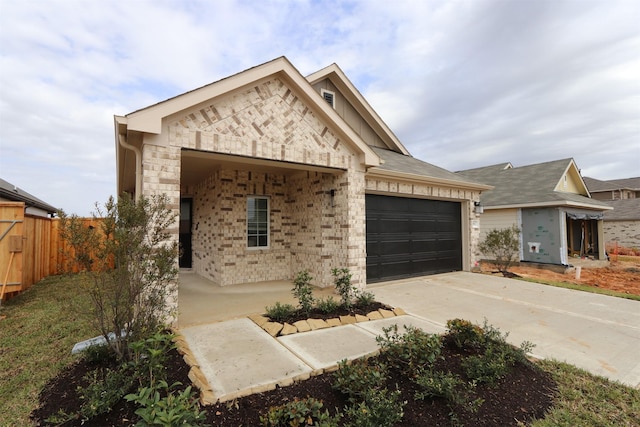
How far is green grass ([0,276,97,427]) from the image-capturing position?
2.68m

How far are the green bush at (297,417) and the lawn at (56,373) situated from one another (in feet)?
6.19

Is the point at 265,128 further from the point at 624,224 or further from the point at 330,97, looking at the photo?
the point at 624,224

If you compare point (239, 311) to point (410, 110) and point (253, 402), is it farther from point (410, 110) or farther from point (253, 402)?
point (410, 110)

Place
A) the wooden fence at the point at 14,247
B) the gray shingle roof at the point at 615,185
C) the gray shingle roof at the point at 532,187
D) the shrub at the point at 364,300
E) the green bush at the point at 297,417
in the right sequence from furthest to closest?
the gray shingle roof at the point at 615,185 → the gray shingle roof at the point at 532,187 → the wooden fence at the point at 14,247 → the shrub at the point at 364,300 → the green bush at the point at 297,417

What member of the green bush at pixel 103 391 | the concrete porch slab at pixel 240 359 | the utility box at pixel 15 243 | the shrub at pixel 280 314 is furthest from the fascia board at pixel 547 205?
the utility box at pixel 15 243

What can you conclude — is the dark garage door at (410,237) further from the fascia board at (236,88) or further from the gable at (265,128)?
the gable at (265,128)

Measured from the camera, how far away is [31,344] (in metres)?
3.97

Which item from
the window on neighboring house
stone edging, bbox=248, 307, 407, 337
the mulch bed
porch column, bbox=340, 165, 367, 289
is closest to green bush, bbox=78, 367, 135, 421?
the mulch bed

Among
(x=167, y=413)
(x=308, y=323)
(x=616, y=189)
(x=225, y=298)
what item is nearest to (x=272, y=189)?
(x=225, y=298)

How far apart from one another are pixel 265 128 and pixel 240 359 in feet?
13.2

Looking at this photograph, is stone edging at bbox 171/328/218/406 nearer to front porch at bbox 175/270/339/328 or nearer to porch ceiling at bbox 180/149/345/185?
front porch at bbox 175/270/339/328

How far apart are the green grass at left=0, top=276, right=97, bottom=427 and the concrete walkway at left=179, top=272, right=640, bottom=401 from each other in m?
1.43

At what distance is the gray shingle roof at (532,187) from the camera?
43.6 ft

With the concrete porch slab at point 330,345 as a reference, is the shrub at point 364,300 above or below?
above
